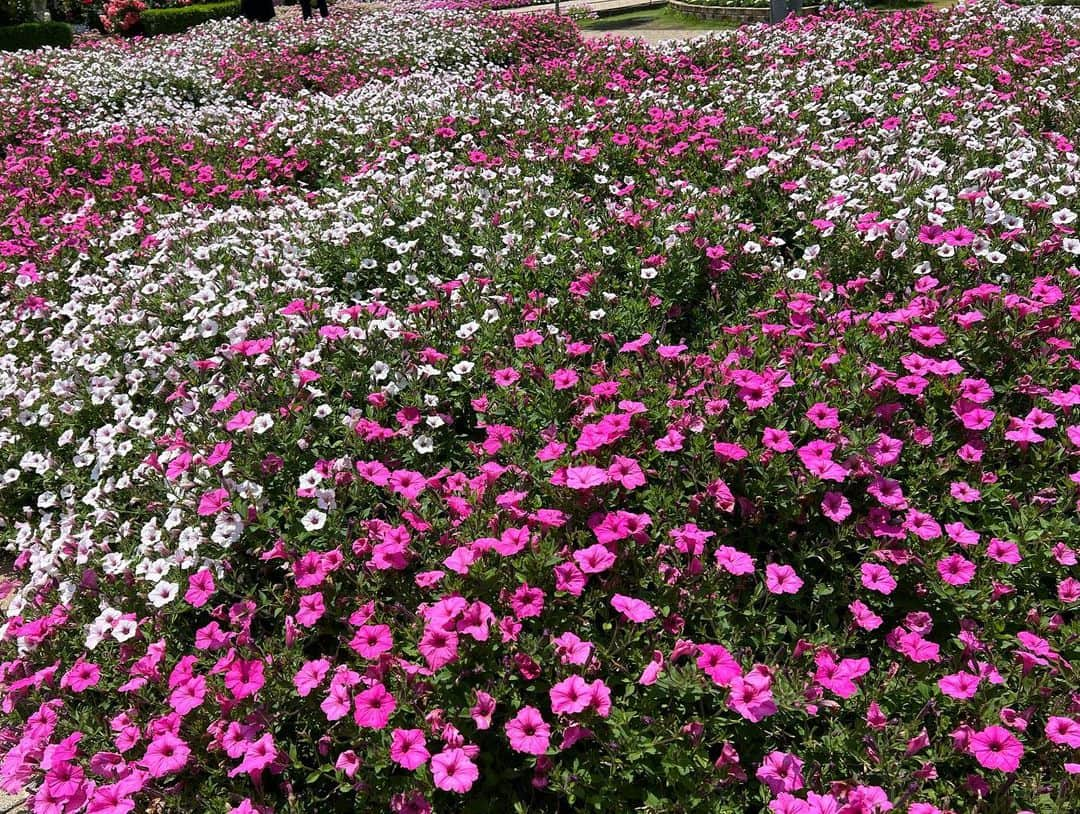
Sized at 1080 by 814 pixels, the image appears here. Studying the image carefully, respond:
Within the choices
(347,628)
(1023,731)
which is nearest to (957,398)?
(1023,731)

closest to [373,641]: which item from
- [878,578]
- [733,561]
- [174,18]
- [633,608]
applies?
[633,608]

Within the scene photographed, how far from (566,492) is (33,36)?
2527cm

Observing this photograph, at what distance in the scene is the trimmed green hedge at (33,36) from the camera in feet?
67.1

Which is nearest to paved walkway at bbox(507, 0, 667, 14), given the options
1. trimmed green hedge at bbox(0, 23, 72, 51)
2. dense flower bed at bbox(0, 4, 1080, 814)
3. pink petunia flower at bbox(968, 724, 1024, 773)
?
trimmed green hedge at bbox(0, 23, 72, 51)

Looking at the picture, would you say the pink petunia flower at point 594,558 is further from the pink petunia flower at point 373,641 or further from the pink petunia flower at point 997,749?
the pink petunia flower at point 997,749

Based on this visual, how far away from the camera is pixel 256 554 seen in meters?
3.09

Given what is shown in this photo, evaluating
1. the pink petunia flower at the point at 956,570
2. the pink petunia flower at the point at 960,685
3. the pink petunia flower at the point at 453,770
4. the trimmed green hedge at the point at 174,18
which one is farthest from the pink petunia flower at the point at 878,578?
the trimmed green hedge at the point at 174,18

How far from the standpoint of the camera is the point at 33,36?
68.6 feet

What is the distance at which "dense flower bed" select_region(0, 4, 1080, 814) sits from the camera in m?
2.33

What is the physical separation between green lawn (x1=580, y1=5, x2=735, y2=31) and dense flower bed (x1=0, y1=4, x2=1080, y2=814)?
53.7ft

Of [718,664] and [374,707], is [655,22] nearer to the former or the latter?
[718,664]

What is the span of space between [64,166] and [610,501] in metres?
8.42

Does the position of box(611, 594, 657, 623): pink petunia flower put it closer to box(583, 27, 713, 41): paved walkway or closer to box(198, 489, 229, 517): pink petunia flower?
box(198, 489, 229, 517): pink petunia flower

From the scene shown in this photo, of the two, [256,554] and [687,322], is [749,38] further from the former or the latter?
[256,554]
